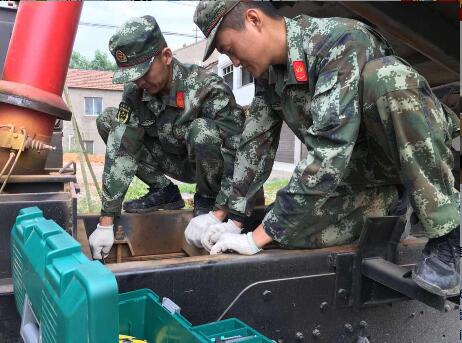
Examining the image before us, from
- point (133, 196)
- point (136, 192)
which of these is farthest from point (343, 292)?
point (136, 192)

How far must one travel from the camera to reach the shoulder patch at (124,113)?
2.25 m

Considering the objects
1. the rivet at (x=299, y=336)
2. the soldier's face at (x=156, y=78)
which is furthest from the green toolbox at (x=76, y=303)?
the soldier's face at (x=156, y=78)

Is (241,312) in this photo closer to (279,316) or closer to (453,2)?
(279,316)

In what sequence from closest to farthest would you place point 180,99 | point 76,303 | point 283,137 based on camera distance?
point 76,303
point 180,99
point 283,137

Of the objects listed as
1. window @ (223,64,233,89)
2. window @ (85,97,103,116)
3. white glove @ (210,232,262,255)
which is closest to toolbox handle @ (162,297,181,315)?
white glove @ (210,232,262,255)

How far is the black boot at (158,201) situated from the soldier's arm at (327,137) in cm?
108

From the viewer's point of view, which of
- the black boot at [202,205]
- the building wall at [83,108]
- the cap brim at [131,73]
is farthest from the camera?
the building wall at [83,108]

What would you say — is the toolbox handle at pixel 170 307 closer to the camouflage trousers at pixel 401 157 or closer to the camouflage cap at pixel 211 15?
the camouflage trousers at pixel 401 157

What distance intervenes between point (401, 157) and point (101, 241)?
124cm

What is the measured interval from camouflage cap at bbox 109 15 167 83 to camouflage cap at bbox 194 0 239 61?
0.52 metres

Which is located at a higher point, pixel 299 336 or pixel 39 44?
pixel 39 44

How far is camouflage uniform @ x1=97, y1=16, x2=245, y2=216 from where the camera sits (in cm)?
208

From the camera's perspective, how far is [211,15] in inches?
62.2

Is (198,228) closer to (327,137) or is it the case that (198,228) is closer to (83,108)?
(327,137)
